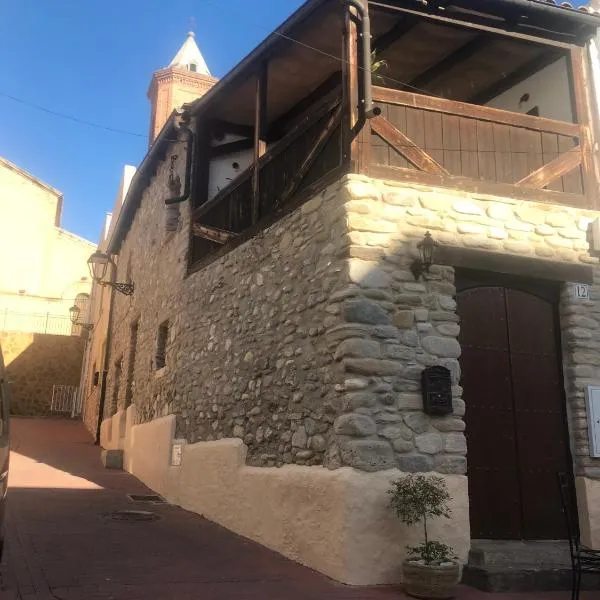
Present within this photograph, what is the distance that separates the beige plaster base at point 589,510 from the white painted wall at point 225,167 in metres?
6.43

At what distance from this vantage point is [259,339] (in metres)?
7.13

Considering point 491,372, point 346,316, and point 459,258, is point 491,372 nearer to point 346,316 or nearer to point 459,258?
point 459,258

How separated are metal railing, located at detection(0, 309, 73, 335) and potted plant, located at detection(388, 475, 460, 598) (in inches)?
833

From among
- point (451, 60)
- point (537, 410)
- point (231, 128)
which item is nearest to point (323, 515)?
point (537, 410)

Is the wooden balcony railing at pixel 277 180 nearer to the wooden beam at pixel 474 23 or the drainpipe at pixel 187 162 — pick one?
the drainpipe at pixel 187 162

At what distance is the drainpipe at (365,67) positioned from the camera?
5.97 metres

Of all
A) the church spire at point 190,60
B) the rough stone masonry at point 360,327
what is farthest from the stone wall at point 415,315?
the church spire at point 190,60

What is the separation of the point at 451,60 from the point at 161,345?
6393 mm

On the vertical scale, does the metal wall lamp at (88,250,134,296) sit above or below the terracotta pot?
above

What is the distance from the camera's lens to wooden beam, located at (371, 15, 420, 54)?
6916 mm

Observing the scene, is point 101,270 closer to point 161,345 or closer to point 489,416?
point 161,345

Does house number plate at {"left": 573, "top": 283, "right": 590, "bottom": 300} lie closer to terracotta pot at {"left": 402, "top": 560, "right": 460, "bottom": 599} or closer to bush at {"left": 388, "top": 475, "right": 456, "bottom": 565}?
bush at {"left": 388, "top": 475, "right": 456, "bottom": 565}

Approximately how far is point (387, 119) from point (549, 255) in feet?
7.20

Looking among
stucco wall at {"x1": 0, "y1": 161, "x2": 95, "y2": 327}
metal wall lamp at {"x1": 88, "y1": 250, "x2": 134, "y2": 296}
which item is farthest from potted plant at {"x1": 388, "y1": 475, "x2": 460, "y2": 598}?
stucco wall at {"x1": 0, "y1": 161, "x2": 95, "y2": 327}
